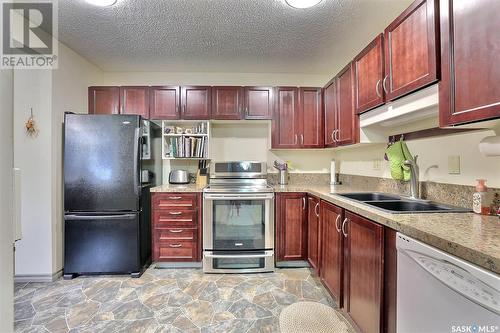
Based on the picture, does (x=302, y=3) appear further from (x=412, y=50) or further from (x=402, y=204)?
(x=402, y=204)

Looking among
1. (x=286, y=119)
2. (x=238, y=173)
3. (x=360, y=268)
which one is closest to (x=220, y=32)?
(x=286, y=119)

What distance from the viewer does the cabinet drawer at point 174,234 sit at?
8.66 ft

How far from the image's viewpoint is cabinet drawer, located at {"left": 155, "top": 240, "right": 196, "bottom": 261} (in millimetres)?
2633

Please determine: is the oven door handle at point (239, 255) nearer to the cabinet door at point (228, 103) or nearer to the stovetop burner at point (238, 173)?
the stovetop burner at point (238, 173)

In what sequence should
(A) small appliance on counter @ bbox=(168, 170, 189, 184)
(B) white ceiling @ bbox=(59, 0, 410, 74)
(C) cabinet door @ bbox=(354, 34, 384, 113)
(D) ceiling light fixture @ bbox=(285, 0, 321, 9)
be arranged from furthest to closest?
(A) small appliance on counter @ bbox=(168, 170, 189, 184)
(B) white ceiling @ bbox=(59, 0, 410, 74)
(D) ceiling light fixture @ bbox=(285, 0, 321, 9)
(C) cabinet door @ bbox=(354, 34, 384, 113)

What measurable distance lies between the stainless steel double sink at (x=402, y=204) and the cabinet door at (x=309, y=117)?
3.61 feet

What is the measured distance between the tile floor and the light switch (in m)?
1.38

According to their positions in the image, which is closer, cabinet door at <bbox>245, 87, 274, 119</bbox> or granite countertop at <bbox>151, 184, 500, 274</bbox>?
granite countertop at <bbox>151, 184, 500, 274</bbox>

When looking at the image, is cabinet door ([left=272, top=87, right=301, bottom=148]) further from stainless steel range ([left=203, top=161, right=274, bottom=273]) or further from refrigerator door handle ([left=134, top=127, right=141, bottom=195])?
refrigerator door handle ([left=134, top=127, right=141, bottom=195])

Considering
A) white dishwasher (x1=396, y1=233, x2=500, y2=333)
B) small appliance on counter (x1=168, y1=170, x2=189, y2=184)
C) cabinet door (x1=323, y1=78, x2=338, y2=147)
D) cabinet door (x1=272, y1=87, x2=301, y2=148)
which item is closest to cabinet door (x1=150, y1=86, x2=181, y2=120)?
small appliance on counter (x1=168, y1=170, x2=189, y2=184)

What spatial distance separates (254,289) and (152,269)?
1.23 metres

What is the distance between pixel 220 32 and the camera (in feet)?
7.47

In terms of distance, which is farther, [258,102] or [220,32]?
[258,102]

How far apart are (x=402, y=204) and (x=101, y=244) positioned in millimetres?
2813
